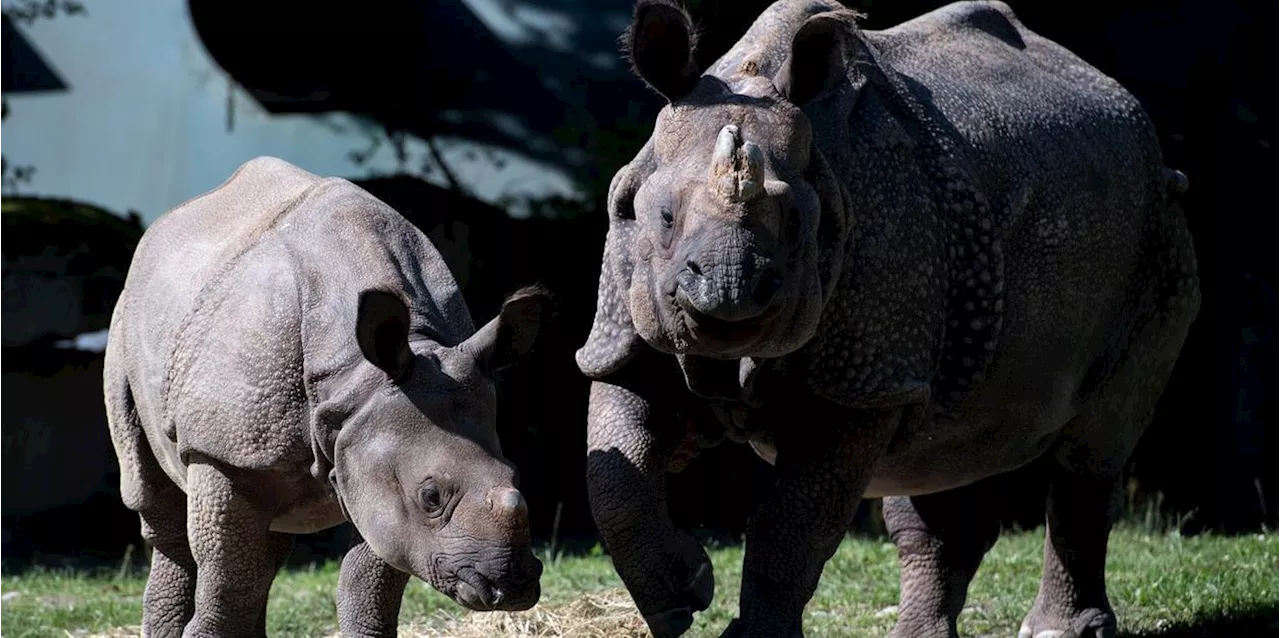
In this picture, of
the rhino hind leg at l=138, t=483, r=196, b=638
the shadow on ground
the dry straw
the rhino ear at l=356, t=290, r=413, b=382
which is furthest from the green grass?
the rhino ear at l=356, t=290, r=413, b=382

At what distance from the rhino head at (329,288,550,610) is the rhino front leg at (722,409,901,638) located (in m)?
0.69

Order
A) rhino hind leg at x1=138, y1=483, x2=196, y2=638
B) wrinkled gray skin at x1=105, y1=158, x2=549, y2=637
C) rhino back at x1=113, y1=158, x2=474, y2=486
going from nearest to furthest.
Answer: wrinkled gray skin at x1=105, y1=158, x2=549, y2=637 → rhino back at x1=113, y1=158, x2=474, y2=486 → rhino hind leg at x1=138, y1=483, x2=196, y2=638

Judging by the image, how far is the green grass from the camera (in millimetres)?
7391

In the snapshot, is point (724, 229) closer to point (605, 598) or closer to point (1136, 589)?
point (605, 598)

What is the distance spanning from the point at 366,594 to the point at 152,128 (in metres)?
6.89

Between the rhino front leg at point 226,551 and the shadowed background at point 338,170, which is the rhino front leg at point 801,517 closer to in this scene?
the rhino front leg at point 226,551

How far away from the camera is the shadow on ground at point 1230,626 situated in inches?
273

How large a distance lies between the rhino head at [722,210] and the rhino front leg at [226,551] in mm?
1202

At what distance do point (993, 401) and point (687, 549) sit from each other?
1374 millimetres

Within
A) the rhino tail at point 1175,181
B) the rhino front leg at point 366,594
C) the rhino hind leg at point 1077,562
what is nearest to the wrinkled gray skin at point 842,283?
the rhino tail at point 1175,181

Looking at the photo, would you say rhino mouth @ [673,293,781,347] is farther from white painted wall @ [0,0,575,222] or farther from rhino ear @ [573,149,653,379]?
white painted wall @ [0,0,575,222]

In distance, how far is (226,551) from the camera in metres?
5.64

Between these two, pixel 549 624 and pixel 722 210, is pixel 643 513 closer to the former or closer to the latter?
pixel 722 210

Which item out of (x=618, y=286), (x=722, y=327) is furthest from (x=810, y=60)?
(x=722, y=327)
